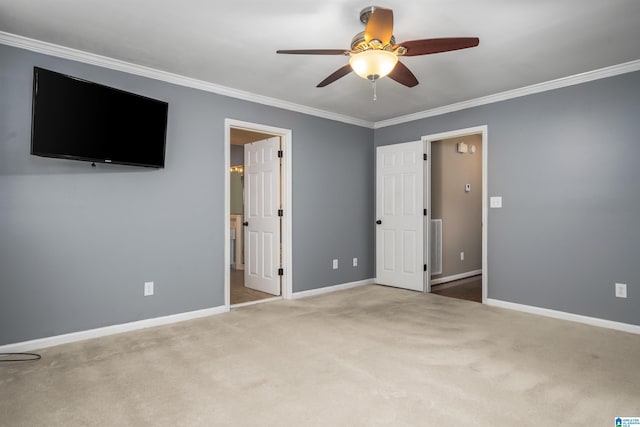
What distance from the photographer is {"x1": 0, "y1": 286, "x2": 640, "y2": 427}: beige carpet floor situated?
6.44 ft

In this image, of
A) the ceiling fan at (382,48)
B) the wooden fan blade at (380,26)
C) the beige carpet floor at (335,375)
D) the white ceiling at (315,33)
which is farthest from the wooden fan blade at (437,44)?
the beige carpet floor at (335,375)

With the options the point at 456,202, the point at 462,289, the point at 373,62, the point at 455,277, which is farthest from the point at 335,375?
the point at 456,202

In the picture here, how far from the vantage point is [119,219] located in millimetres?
3312

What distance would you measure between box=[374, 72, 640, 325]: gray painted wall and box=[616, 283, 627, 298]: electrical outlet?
4 centimetres

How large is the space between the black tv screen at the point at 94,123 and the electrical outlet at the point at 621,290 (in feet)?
14.5

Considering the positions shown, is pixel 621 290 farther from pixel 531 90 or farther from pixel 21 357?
pixel 21 357

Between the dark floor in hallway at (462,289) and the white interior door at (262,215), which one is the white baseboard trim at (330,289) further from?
the dark floor in hallway at (462,289)

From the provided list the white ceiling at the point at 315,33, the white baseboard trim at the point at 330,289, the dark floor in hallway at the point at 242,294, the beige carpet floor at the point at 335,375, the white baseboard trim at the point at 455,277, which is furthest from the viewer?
the white baseboard trim at the point at 455,277

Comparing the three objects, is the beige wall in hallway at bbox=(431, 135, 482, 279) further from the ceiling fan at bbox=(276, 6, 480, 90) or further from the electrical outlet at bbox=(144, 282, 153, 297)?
the electrical outlet at bbox=(144, 282, 153, 297)

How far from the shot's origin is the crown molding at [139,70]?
2.85m

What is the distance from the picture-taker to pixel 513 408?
6.64ft

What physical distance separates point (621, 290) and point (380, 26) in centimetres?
333

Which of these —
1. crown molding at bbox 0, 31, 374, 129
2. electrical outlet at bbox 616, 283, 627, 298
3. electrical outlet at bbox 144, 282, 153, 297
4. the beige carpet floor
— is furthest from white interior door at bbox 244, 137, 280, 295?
electrical outlet at bbox 616, 283, 627, 298

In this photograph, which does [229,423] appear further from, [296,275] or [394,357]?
[296,275]
